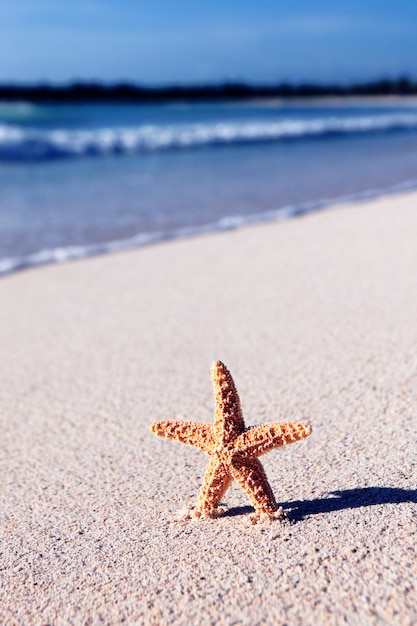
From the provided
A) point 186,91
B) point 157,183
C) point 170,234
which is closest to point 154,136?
point 157,183

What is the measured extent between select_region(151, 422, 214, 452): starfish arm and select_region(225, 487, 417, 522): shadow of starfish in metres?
0.22

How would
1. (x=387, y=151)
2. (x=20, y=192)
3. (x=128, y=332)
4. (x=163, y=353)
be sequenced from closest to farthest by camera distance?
(x=163, y=353) < (x=128, y=332) < (x=20, y=192) < (x=387, y=151)

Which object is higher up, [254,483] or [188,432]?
[188,432]

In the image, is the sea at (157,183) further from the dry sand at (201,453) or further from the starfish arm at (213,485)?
the starfish arm at (213,485)

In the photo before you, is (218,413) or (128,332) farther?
(128,332)

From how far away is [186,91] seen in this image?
54.3 metres

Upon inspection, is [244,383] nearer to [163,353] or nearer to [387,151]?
[163,353]

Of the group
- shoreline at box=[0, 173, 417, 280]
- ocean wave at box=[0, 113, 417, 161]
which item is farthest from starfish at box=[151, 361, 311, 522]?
ocean wave at box=[0, 113, 417, 161]

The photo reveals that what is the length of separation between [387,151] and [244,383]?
13.0m

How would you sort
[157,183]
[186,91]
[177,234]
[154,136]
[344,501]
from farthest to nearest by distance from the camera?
[186,91]
[154,136]
[157,183]
[177,234]
[344,501]

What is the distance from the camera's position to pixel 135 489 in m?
2.26

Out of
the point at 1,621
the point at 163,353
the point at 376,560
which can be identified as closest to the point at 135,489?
the point at 1,621

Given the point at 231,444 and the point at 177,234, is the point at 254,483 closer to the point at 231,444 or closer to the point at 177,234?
the point at 231,444

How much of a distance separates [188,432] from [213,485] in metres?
0.15
